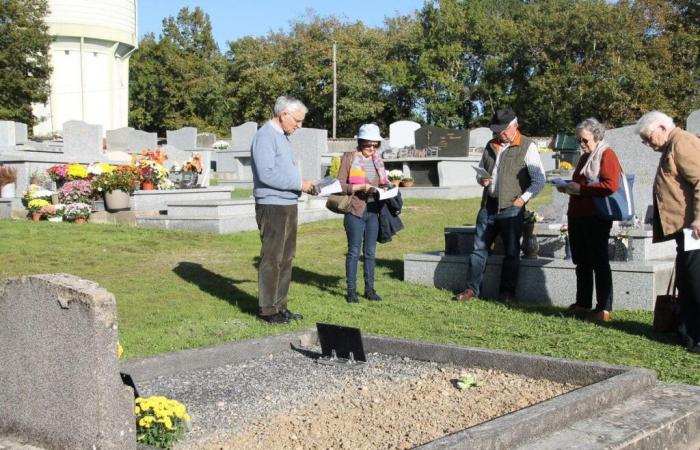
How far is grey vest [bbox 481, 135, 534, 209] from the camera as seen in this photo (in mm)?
7750

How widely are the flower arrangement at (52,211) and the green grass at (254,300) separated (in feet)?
2.96

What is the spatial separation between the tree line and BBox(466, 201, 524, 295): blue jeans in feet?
118

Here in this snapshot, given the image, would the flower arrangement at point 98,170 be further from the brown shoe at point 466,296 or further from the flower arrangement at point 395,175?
the brown shoe at point 466,296

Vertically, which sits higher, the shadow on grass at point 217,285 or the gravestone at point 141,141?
the gravestone at point 141,141

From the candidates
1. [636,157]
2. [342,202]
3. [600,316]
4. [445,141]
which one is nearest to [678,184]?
[600,316]

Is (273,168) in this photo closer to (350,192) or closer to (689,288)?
(350,192)

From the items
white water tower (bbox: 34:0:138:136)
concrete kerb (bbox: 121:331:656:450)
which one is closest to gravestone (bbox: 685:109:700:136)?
concrete kerb (bbox: 121:331:656:450)

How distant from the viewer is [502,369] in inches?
201

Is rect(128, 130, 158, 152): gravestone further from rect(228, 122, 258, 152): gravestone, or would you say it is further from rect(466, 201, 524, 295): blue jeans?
rect(466, 201, 524, 295): blue jeans

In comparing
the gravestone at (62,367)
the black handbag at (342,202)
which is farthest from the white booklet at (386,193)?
the gravestone at (62,367)

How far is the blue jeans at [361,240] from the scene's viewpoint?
8.15 meters

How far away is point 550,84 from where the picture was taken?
151 ft

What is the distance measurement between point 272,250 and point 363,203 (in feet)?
4.53

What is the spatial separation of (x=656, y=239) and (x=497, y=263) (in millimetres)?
2486
